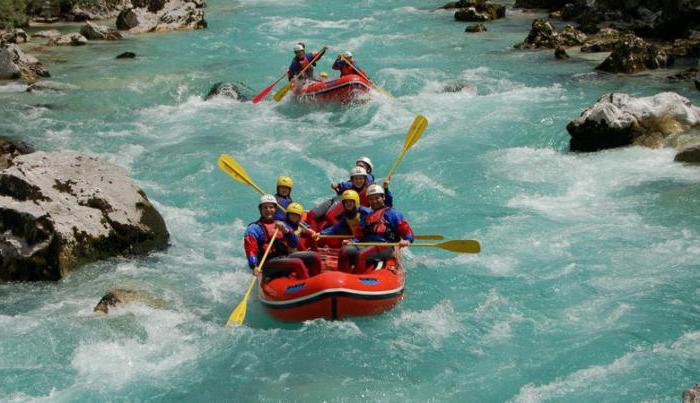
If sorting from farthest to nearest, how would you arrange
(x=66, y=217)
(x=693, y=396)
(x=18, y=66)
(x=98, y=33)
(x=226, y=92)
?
(x=98, y=33) → (x=18, y=66) → (x=226, y=92) → (x=66, y=217) → (x=693, y=396)

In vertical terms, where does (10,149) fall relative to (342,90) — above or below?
below

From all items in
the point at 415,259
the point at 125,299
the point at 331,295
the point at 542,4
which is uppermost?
the point at 542,4

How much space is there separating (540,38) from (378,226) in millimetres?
13935

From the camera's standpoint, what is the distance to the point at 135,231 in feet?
31.7

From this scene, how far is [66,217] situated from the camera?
9.11 meters

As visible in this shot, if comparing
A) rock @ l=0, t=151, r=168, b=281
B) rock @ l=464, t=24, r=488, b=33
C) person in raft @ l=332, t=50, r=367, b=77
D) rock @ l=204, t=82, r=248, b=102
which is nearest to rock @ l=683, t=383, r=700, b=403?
rock @ l=0, t=151, r=168, b=281

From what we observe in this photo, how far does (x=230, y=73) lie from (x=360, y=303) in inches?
537

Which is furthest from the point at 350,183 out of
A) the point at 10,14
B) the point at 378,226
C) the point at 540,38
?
the point at 10,14

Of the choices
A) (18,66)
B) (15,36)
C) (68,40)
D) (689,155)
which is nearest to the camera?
(689,155)

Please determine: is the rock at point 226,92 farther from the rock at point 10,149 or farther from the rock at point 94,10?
the rock at point 94,10

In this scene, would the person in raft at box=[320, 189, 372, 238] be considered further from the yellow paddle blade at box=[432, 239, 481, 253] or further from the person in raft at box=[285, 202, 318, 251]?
the yellow paddle blade at box=[432, 239, 481, 253]

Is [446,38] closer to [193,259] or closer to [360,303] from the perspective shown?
[193,259]

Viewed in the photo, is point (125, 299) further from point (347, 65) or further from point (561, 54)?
point (561, 54)

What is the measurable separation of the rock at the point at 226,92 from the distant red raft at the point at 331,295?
10319 mm
